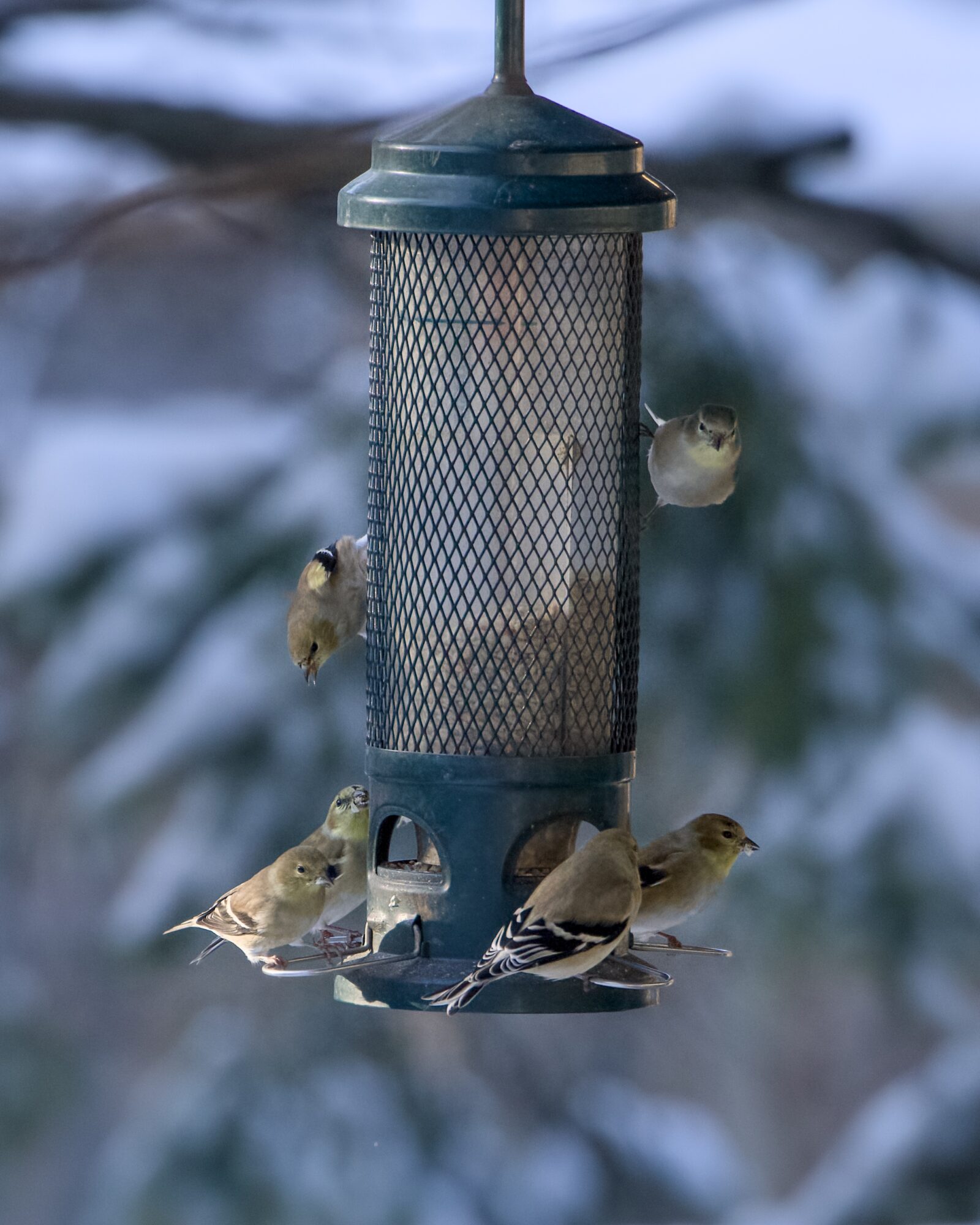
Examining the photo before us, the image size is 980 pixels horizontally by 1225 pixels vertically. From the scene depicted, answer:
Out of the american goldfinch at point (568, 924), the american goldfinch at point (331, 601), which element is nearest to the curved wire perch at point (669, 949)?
the american goldfinch at point (568, 924)

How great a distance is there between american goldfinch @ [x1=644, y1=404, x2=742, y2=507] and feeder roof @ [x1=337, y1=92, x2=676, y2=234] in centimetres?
88

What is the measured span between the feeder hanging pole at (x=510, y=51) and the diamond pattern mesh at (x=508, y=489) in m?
0.23

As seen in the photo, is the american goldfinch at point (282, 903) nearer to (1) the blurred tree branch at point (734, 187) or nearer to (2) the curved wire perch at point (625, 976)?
(2) the curved wire perch at point (625, 976)

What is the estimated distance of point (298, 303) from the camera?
555 cm

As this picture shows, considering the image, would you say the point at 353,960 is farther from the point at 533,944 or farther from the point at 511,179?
the point at 511,179

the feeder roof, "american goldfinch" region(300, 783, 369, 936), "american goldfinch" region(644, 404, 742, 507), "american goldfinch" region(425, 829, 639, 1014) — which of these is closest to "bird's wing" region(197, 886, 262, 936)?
"american goldfinch" region(300, 783, 369, 936)

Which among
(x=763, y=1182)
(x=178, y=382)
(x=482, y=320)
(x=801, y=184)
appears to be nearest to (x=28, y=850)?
(x=178, y=382)

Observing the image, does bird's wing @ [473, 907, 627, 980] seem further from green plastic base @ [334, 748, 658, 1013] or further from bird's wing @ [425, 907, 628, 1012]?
green plastic base @ [334, 748, 658, 1013]

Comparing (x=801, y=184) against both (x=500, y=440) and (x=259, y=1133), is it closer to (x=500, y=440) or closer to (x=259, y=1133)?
(x=500, y=440)

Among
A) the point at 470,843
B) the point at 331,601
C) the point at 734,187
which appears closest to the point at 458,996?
the point at 470,843

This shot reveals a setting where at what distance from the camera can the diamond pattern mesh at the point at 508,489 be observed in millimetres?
3225

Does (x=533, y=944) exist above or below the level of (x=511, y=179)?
below

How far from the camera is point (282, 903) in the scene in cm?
345

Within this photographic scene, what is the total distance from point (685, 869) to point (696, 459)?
81 centimetres
